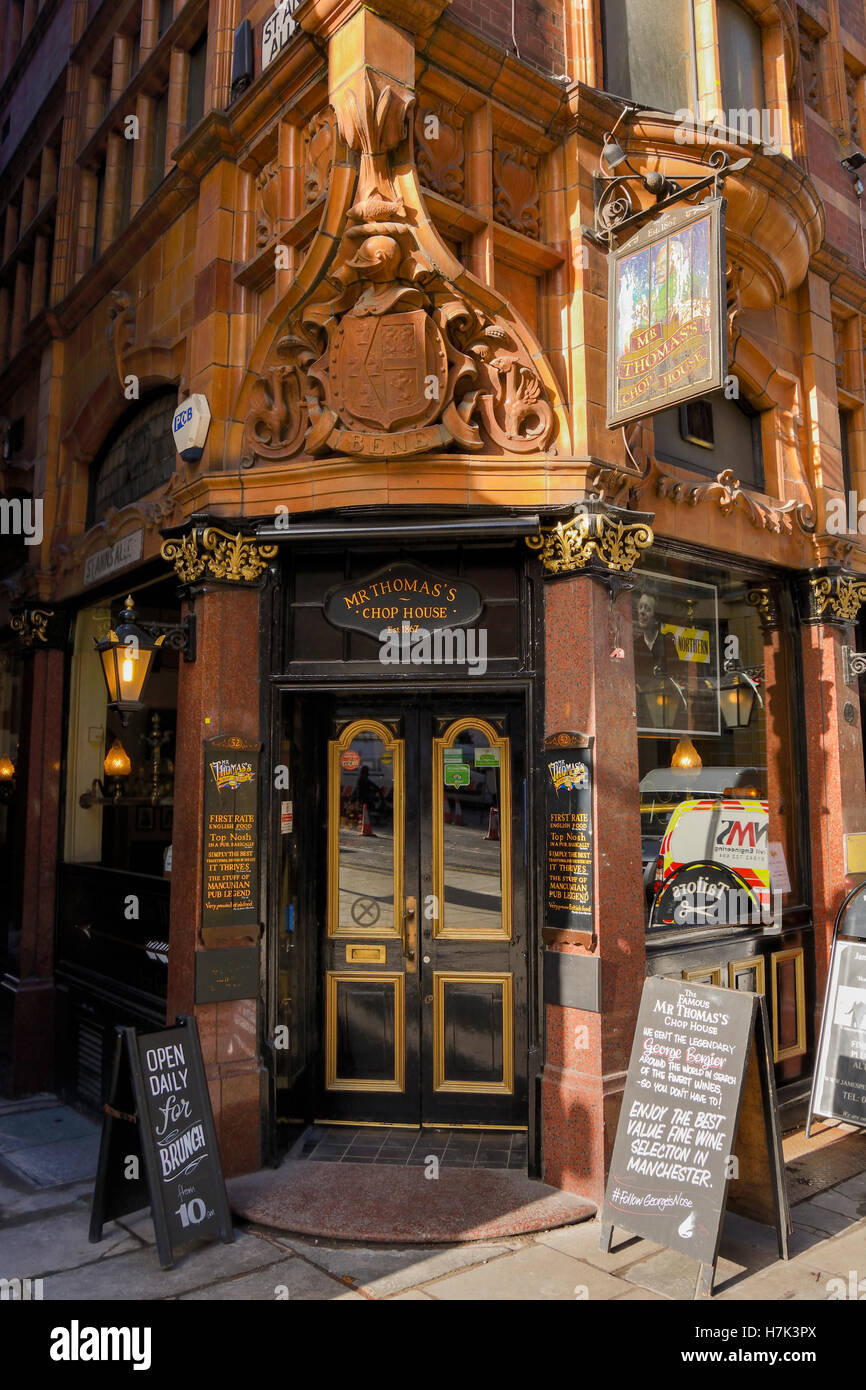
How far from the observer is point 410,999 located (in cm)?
741

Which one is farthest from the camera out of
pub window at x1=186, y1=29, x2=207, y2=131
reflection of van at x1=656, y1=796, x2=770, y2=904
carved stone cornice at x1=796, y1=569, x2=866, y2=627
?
carved stone cornice at x1=796, y1=569, x2=866, y2=627

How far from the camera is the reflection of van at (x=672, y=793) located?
751cm

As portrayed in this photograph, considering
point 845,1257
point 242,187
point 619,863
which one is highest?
point 242,187

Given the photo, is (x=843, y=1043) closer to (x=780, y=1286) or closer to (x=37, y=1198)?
(x=780, y=1286)

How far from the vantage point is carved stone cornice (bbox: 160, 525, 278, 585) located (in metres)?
7.00

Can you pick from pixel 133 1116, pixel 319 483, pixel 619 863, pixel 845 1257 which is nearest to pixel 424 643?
pixel 319 483

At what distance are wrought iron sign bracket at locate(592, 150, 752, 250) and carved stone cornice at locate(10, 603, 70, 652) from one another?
21.3 ft

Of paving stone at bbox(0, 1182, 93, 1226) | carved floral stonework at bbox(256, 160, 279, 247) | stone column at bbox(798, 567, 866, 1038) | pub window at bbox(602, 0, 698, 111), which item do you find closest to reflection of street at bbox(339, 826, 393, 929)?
paving stone at bbox(0, 1182, 93, 1226)

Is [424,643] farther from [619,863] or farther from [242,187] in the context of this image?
[242,187]

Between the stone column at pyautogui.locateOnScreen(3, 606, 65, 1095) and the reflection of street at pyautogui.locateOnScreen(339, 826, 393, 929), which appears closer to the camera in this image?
the reflection of street at pyautogui.locateOnScreen(339, 826, 393, 929)

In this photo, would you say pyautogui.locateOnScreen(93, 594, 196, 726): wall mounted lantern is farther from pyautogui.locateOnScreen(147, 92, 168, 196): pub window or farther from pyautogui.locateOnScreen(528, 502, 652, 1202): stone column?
pyautogui.locateOnScreen(147, 92, 168, 196): pub window

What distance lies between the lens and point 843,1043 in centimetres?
729

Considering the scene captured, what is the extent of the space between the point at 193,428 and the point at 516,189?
3.10 m

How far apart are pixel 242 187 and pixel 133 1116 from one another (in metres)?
6.95
